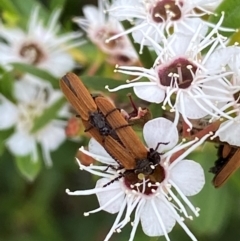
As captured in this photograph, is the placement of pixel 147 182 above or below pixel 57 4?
below

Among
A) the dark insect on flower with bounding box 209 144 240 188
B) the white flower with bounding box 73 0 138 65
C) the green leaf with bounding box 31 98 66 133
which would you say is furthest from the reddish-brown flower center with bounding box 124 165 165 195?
the green leaf with bounding box 31 98 66 133

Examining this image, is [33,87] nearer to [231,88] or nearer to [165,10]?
[165,10]

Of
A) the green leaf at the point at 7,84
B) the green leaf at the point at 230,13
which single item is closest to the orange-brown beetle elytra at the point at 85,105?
the green leaf at the point at 230,13

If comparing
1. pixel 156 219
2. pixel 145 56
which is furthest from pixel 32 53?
pixel 156 219

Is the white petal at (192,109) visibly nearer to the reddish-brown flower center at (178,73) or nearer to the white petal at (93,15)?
the reddish-brown flower center at (178,73)

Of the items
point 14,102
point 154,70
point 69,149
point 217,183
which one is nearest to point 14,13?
point 14,102
